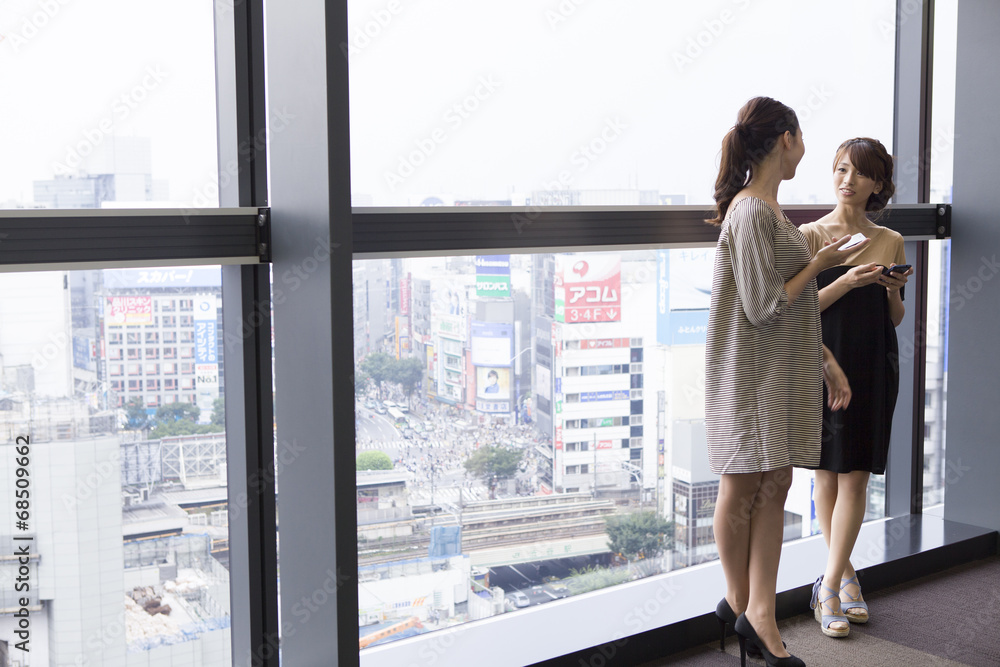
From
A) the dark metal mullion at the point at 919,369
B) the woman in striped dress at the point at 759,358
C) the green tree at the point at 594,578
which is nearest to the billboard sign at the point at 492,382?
the woman in striped dress at the point at 759,358

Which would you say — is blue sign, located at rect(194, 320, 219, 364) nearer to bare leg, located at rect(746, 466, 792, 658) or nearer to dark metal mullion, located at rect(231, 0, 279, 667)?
dark metal mullion, located at rect(231, 0, 279, 667)

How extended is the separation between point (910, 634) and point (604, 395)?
1239 mm

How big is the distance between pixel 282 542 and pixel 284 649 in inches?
10.9

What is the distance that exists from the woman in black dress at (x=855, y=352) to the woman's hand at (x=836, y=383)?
0.62 ft

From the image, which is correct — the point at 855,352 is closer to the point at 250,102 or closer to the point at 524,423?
the point at 524,423

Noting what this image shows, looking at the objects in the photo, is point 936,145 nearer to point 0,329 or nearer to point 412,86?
point 412,86

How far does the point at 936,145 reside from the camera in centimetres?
381

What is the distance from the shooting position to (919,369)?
382 centimetres

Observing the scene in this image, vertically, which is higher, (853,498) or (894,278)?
(894,278)

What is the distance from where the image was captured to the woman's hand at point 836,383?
2.66 metres

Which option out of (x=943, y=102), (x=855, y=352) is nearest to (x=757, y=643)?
(x=855, y=352)

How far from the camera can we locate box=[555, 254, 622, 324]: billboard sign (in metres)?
2.79

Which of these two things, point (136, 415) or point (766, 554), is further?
point (766, 554)

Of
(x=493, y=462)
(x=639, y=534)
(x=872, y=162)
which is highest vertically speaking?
(x=872, y=162)
